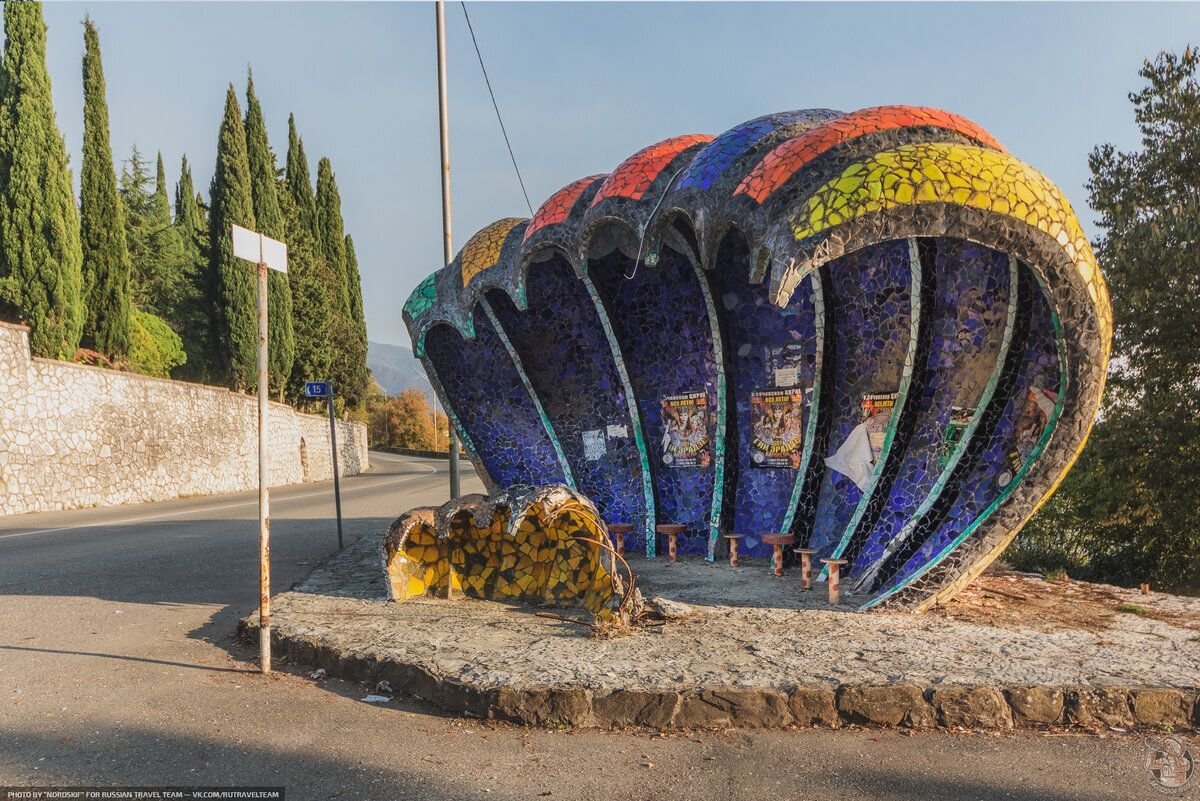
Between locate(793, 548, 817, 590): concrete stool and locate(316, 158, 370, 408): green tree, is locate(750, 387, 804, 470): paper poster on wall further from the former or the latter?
locate(316, 158, 370, 408): green tree

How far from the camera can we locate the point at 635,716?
454 centimetres

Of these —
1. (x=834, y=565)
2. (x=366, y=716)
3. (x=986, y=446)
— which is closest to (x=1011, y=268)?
(x=986, y=446)

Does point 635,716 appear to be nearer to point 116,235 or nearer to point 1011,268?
point 1011,268

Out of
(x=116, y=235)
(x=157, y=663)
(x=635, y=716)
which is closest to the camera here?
(x=635, y=716)

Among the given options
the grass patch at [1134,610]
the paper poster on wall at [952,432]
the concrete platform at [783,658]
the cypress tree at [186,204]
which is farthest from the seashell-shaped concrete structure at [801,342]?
the cypress tree at [186,204]

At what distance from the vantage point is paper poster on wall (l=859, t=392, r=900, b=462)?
7.91 m

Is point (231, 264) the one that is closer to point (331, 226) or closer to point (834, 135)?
point (331, 226)

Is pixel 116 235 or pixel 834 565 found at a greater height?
pixel 116 235

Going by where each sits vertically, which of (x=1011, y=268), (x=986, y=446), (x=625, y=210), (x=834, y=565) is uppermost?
(x=625, y=210)

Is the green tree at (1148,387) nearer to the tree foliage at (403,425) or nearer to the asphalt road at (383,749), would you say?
the asphalt road at (383,749)

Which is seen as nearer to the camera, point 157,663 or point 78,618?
point 157,663

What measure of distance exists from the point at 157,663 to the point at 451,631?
6.31 ft

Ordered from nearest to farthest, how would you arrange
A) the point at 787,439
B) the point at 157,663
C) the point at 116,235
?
the point at 157,663 < the point at 787,439 < the point at 116,235

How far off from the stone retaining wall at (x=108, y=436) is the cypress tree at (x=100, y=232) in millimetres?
2439
